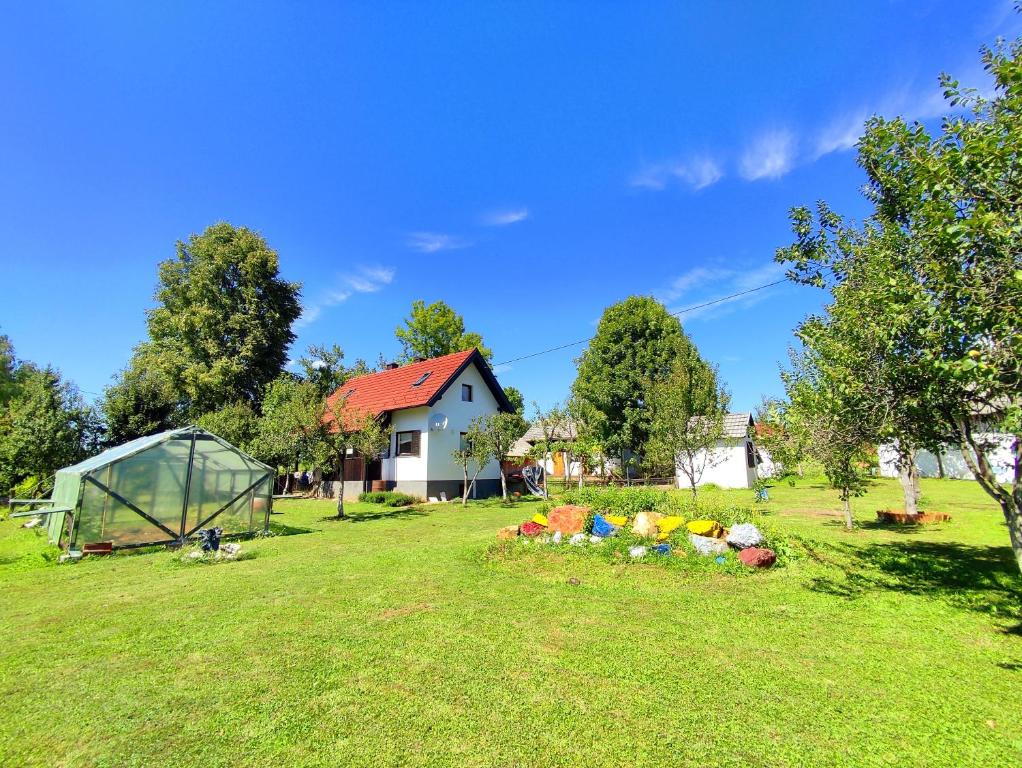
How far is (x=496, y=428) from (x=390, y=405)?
6230mm

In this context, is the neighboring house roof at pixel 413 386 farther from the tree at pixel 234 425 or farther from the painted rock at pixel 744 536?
the painted rock at pixel 744 536

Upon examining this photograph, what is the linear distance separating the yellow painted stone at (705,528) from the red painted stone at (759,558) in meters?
0.84

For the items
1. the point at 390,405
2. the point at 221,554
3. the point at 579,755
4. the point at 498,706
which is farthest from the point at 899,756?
A: the point at 390,405

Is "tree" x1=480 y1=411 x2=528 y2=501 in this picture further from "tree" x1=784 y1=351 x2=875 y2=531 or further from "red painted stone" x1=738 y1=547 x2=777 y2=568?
"tree" x1=784 y1=351 x2=875 y2=531

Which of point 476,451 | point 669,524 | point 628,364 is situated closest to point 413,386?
point 476,451

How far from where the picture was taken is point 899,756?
3270 mm

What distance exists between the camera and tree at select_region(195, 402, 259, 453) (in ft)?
86.1

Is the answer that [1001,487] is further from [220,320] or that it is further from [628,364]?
[220,320]

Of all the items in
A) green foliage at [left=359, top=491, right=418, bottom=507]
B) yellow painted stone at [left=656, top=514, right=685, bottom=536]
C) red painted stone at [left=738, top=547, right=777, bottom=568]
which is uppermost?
green foliage at [left=359, top=491, right=418, bottom=507]

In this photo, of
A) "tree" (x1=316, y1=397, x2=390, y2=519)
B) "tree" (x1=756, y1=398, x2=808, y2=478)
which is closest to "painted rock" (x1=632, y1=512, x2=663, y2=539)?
"tree" (x1=756, y1=398, x2=808, y2=478)

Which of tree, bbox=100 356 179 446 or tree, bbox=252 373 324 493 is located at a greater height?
tree, bbox=100 356 179 446

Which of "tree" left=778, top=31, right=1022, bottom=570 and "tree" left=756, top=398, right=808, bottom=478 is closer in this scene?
"tree" left=778, top=31, right=1022, bottom=570

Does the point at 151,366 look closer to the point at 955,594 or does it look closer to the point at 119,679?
the point at 119,679

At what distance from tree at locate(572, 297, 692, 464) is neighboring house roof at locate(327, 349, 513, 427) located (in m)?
7.58
